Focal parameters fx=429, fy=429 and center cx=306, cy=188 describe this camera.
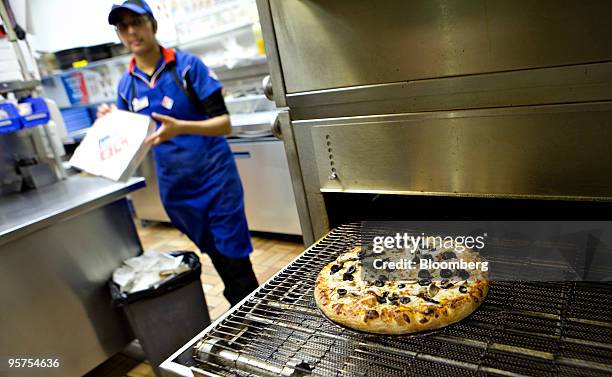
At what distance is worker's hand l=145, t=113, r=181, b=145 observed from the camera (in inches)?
76.3

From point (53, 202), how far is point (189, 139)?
29.4 inches

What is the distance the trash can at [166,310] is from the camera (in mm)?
2080

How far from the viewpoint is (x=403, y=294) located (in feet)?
3.21

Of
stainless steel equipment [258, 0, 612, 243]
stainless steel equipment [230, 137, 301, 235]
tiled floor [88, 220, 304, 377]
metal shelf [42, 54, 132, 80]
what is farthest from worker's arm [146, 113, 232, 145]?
metal shelf [42, 54, 132, 80]

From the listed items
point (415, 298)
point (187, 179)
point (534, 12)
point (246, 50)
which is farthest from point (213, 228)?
point (246, 50)

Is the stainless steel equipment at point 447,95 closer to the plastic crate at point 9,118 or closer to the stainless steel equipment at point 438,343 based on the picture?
the stainless steel equipment at point 438,343

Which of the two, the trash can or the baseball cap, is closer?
the baseball cap

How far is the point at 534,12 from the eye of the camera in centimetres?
84

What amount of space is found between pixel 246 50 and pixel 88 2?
2.32 metres

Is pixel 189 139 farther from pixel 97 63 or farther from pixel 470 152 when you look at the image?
pixel 97 63

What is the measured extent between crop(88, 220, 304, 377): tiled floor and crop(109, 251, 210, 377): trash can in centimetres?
29

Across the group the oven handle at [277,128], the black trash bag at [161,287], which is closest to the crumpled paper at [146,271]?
the black trash bag at [161,287]

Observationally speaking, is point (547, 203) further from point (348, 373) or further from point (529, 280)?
point (348, 373)

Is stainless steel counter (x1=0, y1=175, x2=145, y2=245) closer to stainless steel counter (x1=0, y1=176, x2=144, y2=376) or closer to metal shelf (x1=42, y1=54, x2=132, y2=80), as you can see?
stainless steel counter (x1=0, y1=176, x2=144, y2=376)
